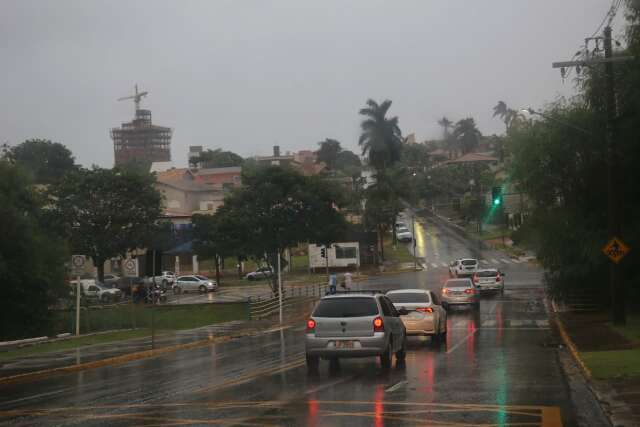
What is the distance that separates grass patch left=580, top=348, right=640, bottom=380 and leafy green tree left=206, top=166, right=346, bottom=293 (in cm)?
3242

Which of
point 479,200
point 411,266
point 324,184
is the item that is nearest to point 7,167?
point 324,184

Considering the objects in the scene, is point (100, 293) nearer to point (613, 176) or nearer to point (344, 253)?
point (344, 253)

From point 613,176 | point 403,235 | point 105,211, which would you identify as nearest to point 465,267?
point 105,211

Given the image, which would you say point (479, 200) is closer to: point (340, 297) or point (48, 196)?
point (48, 196)

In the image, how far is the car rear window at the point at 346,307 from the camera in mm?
18172

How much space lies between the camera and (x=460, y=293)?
39.2m

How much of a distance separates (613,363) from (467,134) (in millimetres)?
155756

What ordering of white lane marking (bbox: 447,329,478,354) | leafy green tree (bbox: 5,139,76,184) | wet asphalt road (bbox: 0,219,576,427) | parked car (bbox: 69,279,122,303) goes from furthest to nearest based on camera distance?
leafy green tree (bbox: 5,139,76,184)
parked car (bbox: 69,279,122,303)
white lane marking (bbox: 447,329,478,354)
wet asphalt road (bbox: 0,219,576,427)

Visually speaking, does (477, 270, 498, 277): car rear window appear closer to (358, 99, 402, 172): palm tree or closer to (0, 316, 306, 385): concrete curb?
(0, 316, 306, 385): concrete curb

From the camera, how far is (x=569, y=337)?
24.3 metres

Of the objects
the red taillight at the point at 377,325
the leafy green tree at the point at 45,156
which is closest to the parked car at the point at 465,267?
the red taillight at the point at 377,325

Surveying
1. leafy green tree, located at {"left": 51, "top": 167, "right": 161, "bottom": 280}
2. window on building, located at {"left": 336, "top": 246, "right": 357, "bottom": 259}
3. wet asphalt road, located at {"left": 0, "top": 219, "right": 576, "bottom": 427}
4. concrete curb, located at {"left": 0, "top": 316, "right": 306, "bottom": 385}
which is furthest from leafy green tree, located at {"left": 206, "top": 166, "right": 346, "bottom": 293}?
window on building, located at {"left": 336, "top": 246, "right": 357, "bottom": 259}

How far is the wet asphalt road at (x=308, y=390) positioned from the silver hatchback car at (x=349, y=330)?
477 millimetres

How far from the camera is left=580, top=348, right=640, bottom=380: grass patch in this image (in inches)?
614
